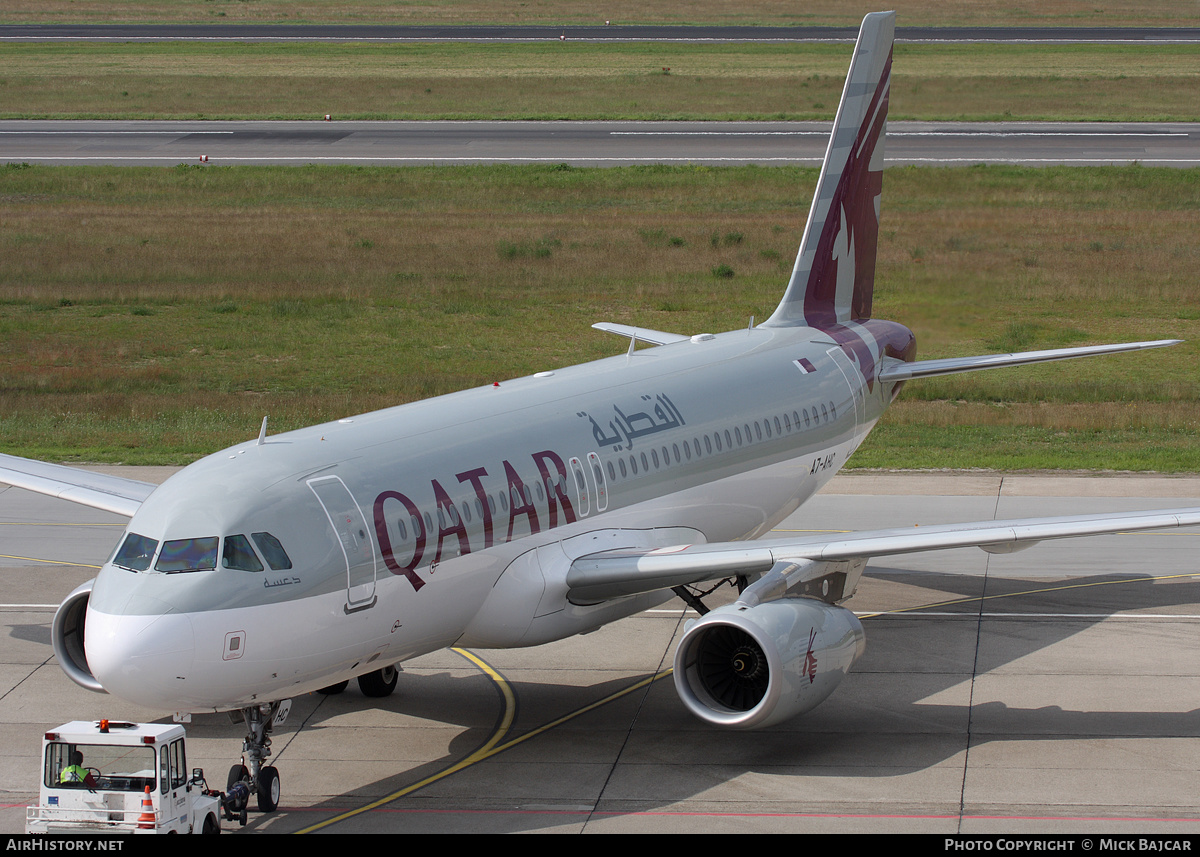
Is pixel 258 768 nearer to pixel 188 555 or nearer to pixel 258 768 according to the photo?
pixel 258 768

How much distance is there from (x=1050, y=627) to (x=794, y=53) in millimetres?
96058

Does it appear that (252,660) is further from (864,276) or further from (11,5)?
(11,5)

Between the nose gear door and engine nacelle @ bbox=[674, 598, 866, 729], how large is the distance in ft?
14.2

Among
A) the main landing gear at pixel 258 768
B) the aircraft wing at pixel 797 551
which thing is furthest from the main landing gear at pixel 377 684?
the main landing gear at pixel 258 768

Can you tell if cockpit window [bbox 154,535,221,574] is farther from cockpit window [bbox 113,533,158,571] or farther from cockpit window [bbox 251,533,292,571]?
cockpit window [bbox 251,533,292,571]

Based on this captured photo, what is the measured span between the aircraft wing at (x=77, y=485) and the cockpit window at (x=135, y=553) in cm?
525

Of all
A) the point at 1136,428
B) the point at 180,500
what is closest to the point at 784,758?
the point at 180,500

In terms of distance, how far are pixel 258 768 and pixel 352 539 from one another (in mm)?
3079

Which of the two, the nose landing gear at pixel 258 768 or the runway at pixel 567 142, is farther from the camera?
the runway at pixel 567 142

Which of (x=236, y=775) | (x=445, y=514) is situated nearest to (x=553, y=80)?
(x=445, y=514)

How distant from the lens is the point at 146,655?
15672 millimetres

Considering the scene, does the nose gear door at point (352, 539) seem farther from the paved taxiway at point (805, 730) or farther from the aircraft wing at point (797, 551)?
the aircraft wing at point (797, 551)

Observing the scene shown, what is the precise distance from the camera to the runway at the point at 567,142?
80688mm

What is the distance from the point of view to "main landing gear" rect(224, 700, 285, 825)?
56.4ft
